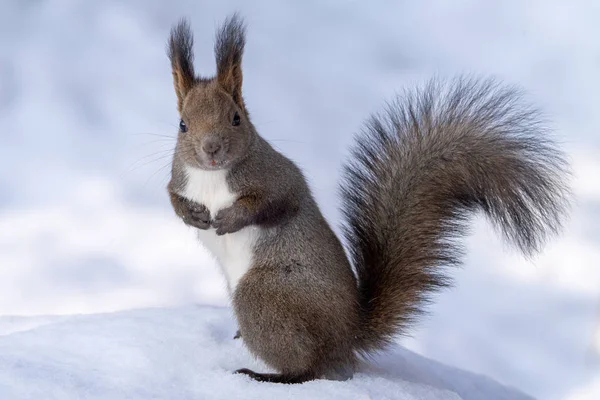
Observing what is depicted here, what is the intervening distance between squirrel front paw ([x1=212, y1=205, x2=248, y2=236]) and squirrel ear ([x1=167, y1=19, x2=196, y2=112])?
1.40 ft

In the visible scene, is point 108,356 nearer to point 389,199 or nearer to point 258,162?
point 258,162

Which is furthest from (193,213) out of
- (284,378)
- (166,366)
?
(284,378)

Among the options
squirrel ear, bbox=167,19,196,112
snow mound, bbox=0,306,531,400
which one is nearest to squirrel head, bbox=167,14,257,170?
squirrel ear, bbox=167,19,196,112

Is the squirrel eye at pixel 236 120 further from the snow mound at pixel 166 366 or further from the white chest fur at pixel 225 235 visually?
the snow mound at pixel 166 366

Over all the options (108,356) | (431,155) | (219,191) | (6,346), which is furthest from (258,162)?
(6,346)

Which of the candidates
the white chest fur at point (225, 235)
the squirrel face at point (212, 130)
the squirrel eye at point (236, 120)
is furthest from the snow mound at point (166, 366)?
the squirrel eye at point (236, 120)

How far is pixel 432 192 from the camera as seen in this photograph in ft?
11.0

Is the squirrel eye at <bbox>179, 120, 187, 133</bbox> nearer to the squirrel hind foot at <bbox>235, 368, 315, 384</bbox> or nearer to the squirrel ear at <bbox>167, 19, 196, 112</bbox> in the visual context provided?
the squirrel ear at <bbox>167, 19, 196, 112</bbox>

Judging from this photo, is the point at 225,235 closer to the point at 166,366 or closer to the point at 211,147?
the point at 211,147

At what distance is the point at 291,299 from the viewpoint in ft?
10.2

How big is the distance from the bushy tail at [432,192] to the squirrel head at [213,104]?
539 millimetres

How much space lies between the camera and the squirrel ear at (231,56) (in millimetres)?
3146

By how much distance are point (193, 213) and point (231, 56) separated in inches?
21.7

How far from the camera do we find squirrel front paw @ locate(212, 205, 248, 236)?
3096mm
